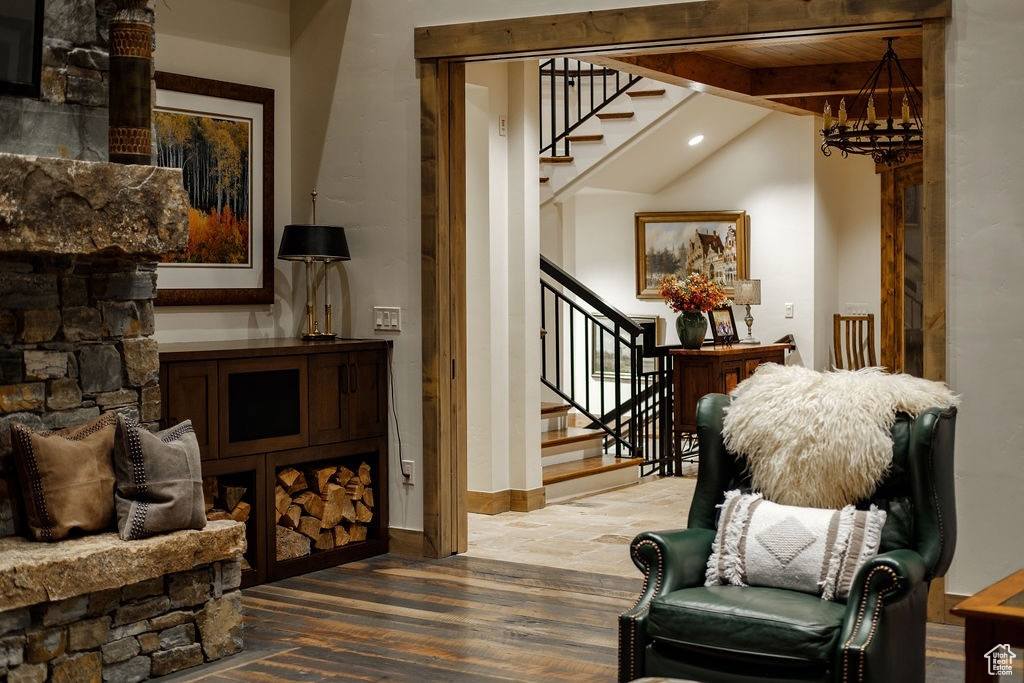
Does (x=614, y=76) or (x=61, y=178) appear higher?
(x=614, y=76)

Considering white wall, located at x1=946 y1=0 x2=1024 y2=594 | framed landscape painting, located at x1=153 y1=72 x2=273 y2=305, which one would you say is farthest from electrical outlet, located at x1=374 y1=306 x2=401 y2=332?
white wall, located at x1=946 y1=0 x2=1024 y2=594

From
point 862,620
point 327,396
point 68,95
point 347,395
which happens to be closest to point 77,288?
point 68,95

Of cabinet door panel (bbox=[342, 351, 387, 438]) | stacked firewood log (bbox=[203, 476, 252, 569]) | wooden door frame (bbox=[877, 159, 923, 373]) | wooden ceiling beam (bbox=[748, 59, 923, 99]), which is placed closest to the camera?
stacked firewood log (bbox=[203, 476, 252, 569])

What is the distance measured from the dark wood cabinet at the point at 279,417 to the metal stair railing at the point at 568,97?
172 inches

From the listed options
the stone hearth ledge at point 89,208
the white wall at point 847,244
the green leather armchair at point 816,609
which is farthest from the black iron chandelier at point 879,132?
the stone hearth ledge at point 89,208

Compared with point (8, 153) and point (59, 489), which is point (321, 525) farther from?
point (8, 153)

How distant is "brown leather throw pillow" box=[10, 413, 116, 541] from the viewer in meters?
3.92

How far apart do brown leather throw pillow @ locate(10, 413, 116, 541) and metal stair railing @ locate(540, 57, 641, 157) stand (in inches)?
238

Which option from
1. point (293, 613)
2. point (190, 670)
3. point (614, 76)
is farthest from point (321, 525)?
point (614, 76)

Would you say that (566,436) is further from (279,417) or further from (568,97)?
(568,97)

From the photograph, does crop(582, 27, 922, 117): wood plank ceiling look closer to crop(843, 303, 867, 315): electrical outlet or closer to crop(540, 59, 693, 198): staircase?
crop(540, 59, 693, 198): staircase

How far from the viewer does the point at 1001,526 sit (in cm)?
454

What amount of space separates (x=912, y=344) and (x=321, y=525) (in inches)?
289

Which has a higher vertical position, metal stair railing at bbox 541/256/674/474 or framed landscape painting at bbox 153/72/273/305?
framed landscape painting at bbox 153/72/273/305
